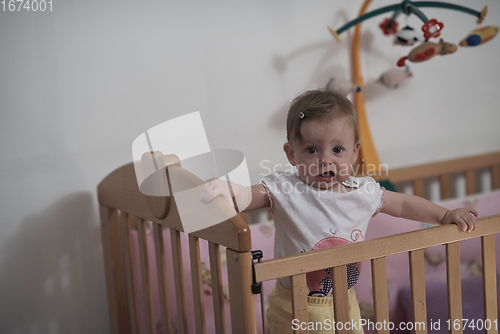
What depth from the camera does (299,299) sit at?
2.33 ft

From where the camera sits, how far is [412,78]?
168 cm

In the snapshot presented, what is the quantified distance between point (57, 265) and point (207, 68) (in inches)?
27.8

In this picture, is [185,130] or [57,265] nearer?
[185,130]

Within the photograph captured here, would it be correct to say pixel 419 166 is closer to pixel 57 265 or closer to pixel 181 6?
pixel 181 6

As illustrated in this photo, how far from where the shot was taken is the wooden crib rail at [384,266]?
27.6 inches

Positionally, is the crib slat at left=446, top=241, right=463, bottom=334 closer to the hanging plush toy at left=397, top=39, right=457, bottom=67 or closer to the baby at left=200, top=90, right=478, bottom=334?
the baby at left=200, top=90, right=478, bottom=334

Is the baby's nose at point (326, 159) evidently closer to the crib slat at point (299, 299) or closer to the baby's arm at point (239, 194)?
the baby's arm at point (239, 194)

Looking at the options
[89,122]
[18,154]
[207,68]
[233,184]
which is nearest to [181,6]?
[207,68]

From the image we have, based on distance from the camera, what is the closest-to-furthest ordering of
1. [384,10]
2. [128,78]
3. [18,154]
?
1. [18,154]
2. [128,78]
3. [384,10]

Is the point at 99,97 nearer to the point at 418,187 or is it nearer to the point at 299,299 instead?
the point at 299,299

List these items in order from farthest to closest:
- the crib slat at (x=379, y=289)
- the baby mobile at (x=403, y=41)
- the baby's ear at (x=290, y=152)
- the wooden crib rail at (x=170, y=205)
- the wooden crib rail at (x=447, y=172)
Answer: the wooden crib rail at (x=447, y=172) < the baby mobile at (x=403, y=41) < the baby's ear at (x=290, y=152) < the crib slat at (x=379, y=289) < the wooden crib rail at (x=170, y=205)

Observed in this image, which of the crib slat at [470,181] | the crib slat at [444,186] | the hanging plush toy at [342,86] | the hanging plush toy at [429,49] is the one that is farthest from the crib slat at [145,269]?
the crib slat at [470,181]

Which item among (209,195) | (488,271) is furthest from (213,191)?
(488,271)

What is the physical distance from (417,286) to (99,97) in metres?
0.93
